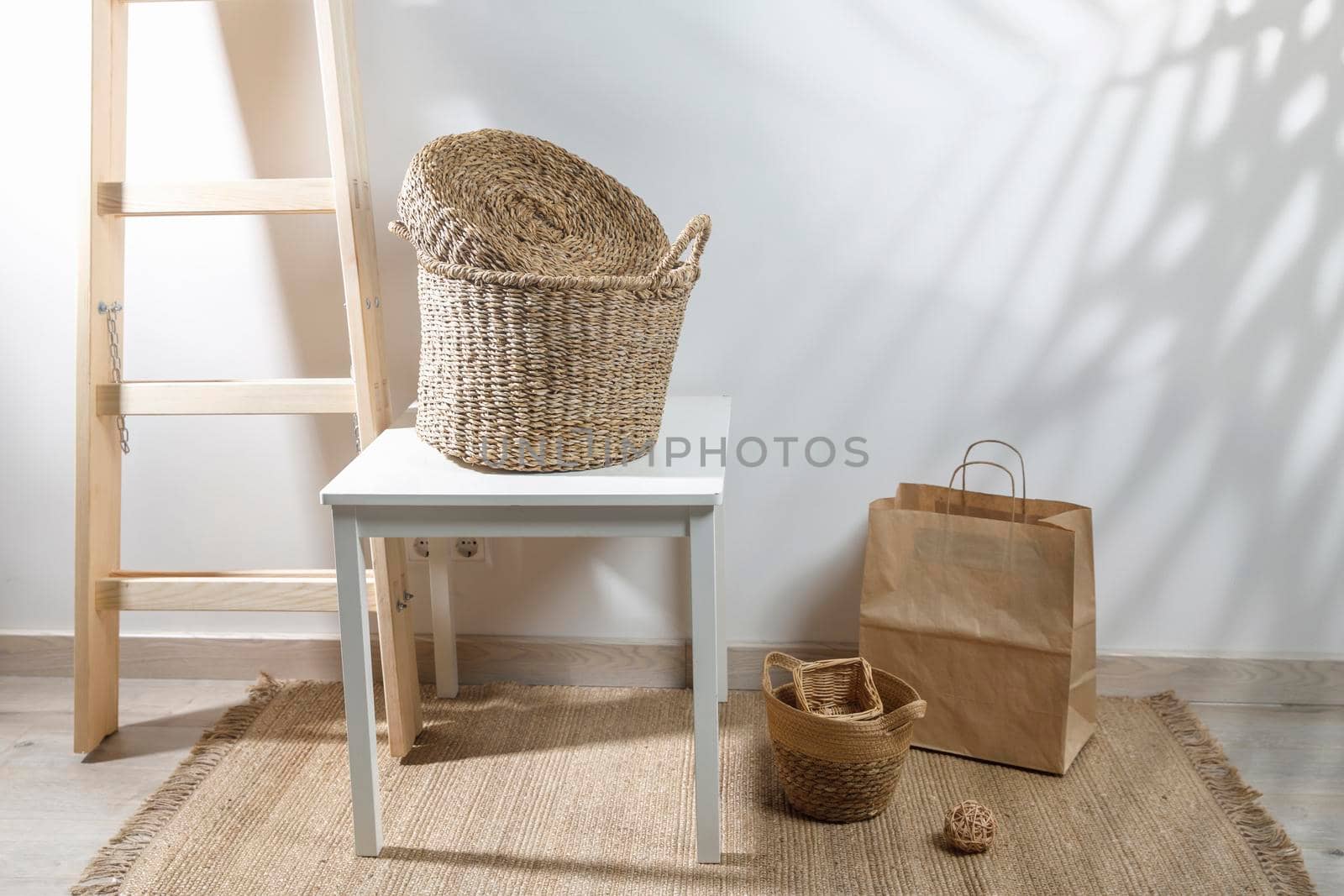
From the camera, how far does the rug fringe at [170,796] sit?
54.4 inches

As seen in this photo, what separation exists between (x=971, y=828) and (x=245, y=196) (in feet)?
4.33

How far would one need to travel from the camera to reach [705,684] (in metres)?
1.32

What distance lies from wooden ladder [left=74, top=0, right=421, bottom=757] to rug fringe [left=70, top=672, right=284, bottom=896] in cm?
18

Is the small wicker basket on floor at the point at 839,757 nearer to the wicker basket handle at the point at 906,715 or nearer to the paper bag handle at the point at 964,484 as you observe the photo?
the wicker basket handle at the point at 906,715

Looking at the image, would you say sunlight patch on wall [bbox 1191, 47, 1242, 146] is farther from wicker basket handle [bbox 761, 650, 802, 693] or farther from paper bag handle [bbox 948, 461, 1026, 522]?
wicker basket handle [bbox 761, 650, 802, 693]

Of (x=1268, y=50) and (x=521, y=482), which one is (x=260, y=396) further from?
(x=1268, y=50)

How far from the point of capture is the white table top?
1.24 meters

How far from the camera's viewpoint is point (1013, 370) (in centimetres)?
171

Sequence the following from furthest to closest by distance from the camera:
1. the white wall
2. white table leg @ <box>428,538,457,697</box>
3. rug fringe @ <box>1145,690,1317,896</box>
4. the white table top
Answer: white table leg @ <box>428,538,457,697</box> < the white wall < rug fringe @ <box>1145,690,1317,896</box> < the white table top

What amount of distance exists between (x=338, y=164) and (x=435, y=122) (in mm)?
224

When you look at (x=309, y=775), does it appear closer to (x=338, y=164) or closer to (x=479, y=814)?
(x=479, y=814)

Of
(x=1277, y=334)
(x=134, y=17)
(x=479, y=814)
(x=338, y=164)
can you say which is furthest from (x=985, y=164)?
(x=134, y=17)

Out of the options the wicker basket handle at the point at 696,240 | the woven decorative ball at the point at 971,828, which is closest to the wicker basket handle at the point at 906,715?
the woven decorative ball at the point at 971,828

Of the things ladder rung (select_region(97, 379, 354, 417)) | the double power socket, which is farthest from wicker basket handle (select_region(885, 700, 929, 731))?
ladder rung (select_region(97, 379, 354, 417))
